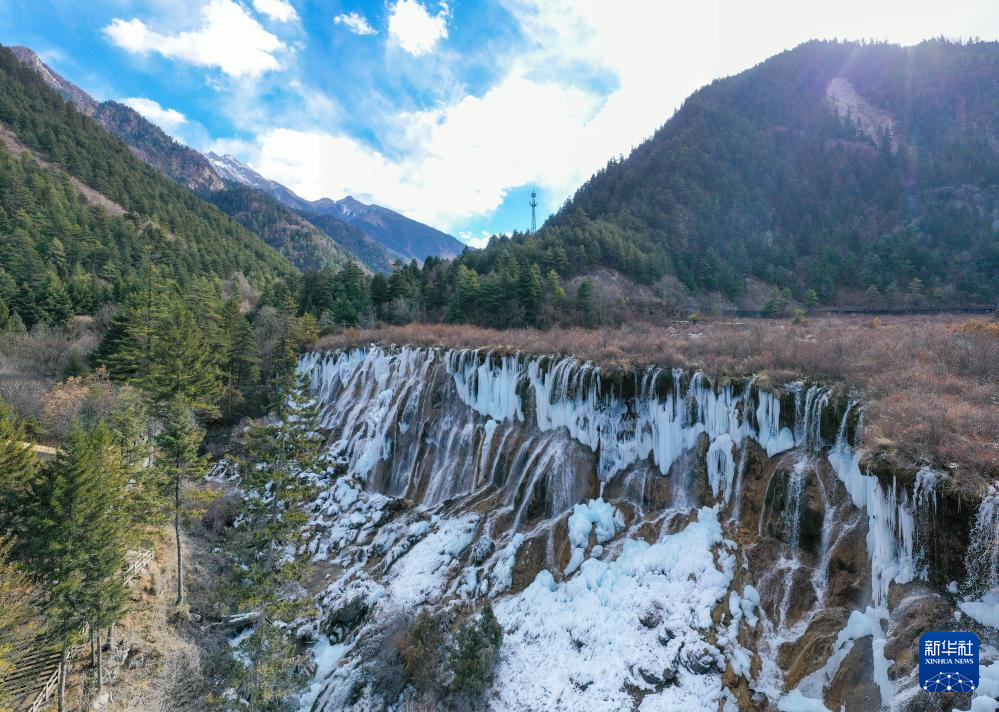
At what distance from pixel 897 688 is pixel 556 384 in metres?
14.3

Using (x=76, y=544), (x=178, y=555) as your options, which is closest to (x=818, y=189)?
(x=178, y=555)

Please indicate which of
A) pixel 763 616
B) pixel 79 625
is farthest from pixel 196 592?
pixel 763 616

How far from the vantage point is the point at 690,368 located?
17234 millimetres

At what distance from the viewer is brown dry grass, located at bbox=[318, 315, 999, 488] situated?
394 inches

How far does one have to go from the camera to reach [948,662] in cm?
747

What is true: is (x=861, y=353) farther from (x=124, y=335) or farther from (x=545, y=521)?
(x=124, y=335)

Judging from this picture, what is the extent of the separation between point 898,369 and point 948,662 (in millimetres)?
10631

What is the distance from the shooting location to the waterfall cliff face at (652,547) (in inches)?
374

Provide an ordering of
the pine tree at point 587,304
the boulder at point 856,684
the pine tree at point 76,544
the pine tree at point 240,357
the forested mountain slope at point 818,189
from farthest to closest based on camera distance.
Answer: the forested mountain slope at point 818,189
the pine tree at point 587,304
the pine tree at point 240,357
the pine tree at point 76,544
the boulder at point 856,684

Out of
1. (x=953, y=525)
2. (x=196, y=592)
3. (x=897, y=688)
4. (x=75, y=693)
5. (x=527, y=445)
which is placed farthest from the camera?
(x=527, y=445)

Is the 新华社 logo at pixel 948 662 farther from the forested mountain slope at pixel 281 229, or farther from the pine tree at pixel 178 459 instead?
the forested mountain slope at pixel 281 229

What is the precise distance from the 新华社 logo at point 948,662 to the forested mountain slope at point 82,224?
6243cm

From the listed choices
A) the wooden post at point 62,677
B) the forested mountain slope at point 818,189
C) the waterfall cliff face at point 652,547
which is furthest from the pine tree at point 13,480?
the forested mountain slope at point 818,189

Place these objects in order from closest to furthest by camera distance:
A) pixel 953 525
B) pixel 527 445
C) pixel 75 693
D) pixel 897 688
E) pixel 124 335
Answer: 1. pixel 897 688
2. pixel 953 525
3. pixel 75 693
4. pixel 527 445
5. pixel 124 335
